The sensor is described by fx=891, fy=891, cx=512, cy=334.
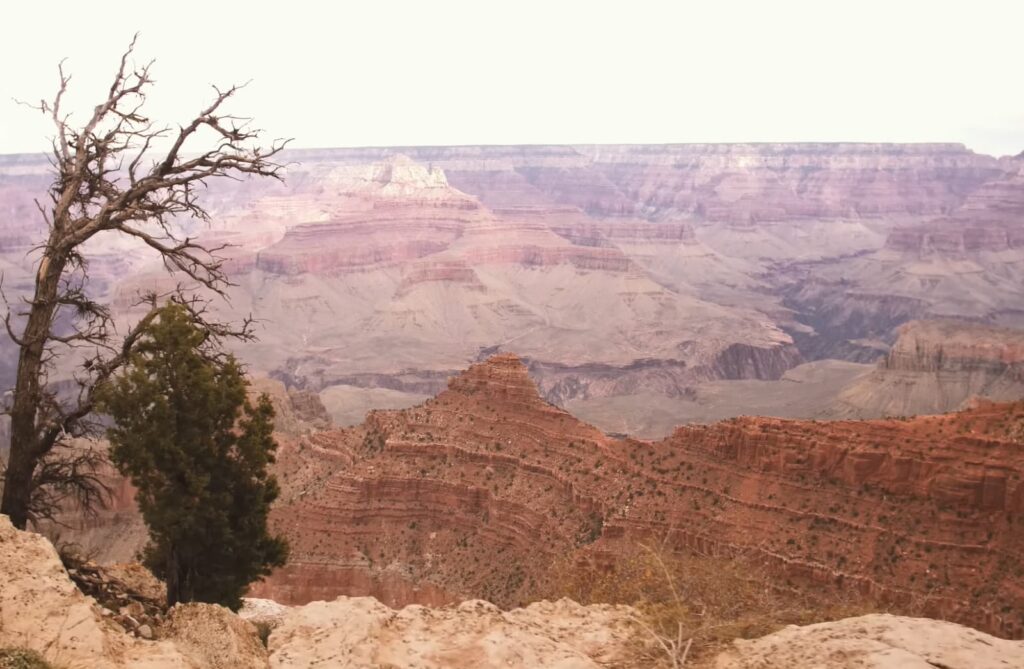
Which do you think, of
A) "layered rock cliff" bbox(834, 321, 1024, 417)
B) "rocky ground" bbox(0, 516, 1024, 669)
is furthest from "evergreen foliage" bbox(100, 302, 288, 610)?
→ "layered rock cliff" bbox(834, 321, 1024, 417)

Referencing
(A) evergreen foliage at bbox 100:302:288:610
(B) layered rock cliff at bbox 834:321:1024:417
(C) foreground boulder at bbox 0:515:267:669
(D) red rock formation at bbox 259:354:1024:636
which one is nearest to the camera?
(C) foreground boulder at bbox 0:515:267:669

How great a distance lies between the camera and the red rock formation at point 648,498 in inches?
1118

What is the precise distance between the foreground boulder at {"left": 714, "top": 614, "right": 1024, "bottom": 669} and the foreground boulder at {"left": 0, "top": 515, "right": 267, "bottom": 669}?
7052mm

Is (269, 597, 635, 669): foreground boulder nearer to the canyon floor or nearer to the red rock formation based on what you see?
the red rock formation

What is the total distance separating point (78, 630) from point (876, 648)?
1070 cm

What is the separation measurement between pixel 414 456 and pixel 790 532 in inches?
735

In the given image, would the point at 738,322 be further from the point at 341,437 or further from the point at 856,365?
the point at 341,437

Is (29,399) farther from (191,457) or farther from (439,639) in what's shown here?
(439,639)

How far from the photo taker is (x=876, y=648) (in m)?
→ 12.8

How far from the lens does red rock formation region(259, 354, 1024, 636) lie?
2841 cm

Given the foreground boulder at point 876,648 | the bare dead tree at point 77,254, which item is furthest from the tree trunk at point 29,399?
the foreground boulder at point 876,648

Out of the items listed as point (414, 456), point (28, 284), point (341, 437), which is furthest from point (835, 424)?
point (28, 284)

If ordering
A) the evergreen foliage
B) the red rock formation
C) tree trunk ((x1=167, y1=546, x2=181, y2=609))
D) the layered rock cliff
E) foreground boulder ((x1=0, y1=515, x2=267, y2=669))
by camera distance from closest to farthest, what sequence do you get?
foreground boulder ((x1=0, y1=515, x2=267, y2=669)), the evergreen foliage, tree trunk ((x1=167, y1=546, x2=181, y2=609)), the red rock formation, the layered rock cliff

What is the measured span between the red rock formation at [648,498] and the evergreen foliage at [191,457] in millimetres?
16093
